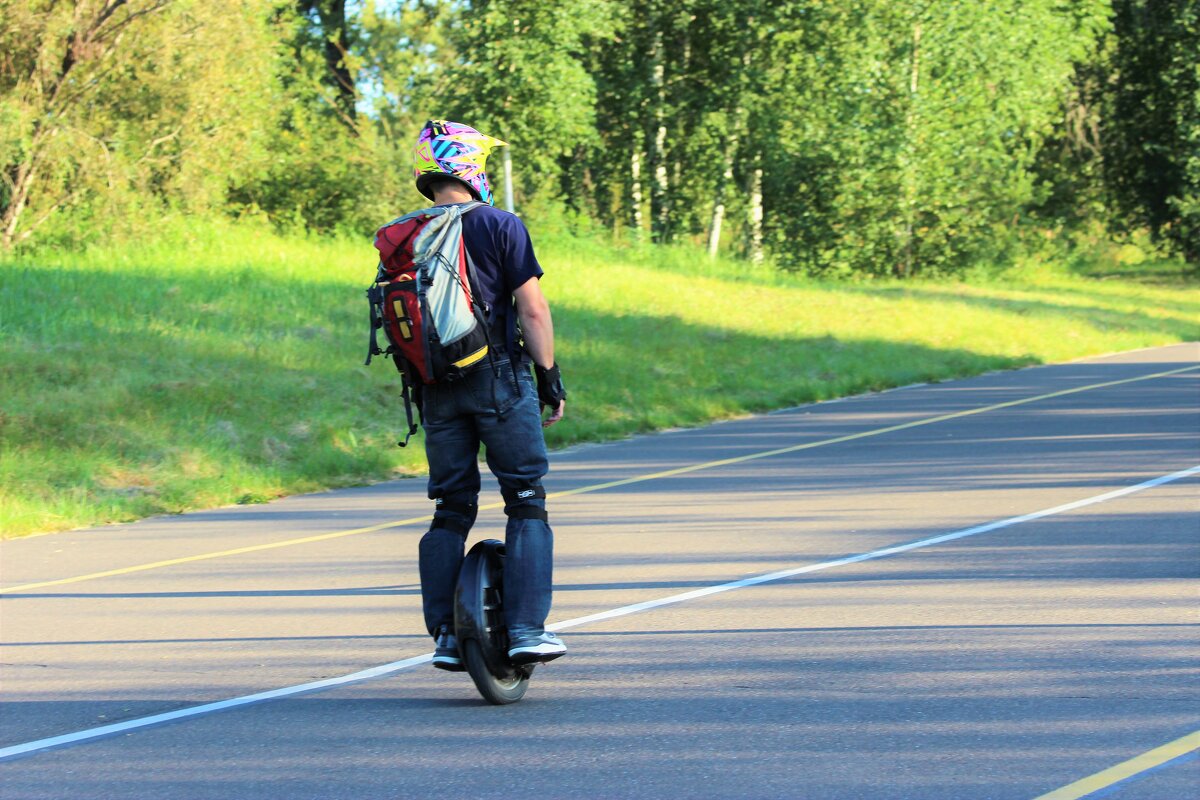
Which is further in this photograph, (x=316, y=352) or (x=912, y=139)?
(x=912, y=139)

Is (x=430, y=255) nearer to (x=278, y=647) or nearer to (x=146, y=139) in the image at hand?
(x=278, y=647)

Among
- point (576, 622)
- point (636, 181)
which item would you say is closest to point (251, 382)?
point (576, 622)

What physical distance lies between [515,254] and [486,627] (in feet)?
4.48

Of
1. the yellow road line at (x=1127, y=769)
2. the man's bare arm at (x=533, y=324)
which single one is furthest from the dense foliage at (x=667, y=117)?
the yellow road line at (x=1127, y=769)

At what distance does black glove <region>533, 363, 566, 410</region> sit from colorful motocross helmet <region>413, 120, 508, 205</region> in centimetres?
68

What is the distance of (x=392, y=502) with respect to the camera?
12234 millimetres

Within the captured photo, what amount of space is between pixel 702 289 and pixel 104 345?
13.8 m

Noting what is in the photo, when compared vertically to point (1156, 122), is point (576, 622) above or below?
below

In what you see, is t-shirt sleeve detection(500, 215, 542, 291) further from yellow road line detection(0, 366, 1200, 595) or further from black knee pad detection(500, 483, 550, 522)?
yellow road line detection(0, 366, 1200, 595)

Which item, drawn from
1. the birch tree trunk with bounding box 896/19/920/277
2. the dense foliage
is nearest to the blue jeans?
the dense foliage

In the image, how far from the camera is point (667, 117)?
41281mm

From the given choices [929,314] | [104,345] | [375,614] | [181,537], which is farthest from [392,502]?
[929,314]

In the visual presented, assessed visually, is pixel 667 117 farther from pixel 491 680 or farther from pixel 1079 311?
pixel 491 680

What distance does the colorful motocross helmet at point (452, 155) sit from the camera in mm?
5852
